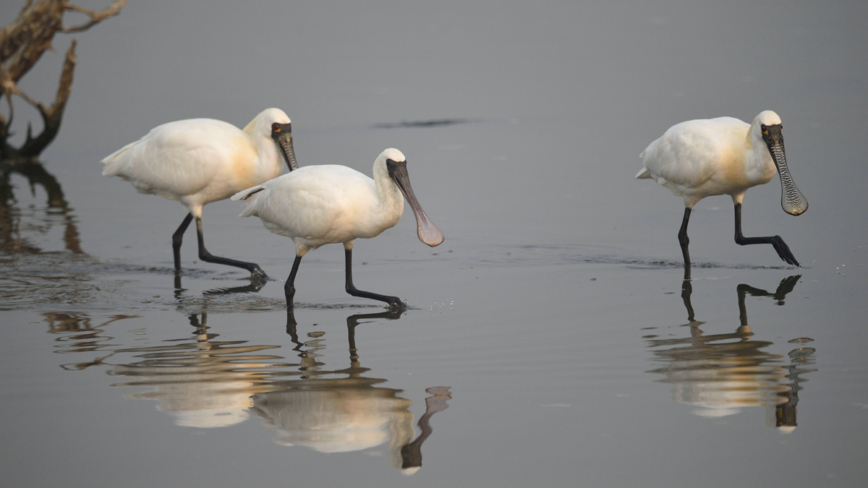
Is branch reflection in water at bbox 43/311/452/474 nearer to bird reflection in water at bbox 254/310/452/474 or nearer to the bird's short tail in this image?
bird reflection in water at bbox 254/310/452/474

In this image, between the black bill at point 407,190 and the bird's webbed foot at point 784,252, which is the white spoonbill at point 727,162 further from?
the black bill at point 407,190

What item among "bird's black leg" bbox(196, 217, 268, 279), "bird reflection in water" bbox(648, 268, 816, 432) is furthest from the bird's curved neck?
"bird reflection in water" bbox(648, 268, 816, 432)

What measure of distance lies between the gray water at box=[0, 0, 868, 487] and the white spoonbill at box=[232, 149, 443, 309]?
1.91ft

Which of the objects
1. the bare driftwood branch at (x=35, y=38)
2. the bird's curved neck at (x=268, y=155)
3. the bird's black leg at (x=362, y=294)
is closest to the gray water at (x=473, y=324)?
the bird's black leg at (x=362, y=294)

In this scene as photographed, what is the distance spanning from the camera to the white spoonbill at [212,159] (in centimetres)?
991

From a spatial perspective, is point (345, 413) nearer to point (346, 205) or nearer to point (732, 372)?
point (732, 372)

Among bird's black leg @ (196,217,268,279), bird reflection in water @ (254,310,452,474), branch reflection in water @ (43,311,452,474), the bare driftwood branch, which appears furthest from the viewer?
the bare driftwood branch

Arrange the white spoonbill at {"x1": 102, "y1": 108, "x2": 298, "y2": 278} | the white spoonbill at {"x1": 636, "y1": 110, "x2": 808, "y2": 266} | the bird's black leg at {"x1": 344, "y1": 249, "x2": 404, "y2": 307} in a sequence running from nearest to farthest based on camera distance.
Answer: the bird's black leg at {"x1": 344, "y1": 249, "x2": 404, "y2": 307} < the white spoonbill at {"x1": 636, "y1": 110, "x2": 808, "y2": 266} < the white spoonbill at {"x1": 102, "y1": 108, "x2": 298, "y2": 278}

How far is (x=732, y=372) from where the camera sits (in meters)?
6.27

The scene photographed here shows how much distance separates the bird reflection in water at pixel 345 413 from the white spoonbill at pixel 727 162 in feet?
13.7

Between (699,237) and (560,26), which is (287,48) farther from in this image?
(699,237)

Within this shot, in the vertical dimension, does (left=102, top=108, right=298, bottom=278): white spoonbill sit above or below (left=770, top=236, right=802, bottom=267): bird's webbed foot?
above

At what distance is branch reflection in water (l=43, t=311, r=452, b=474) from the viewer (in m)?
5.51

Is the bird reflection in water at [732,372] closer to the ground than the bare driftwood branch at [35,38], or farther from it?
closer to the ground
